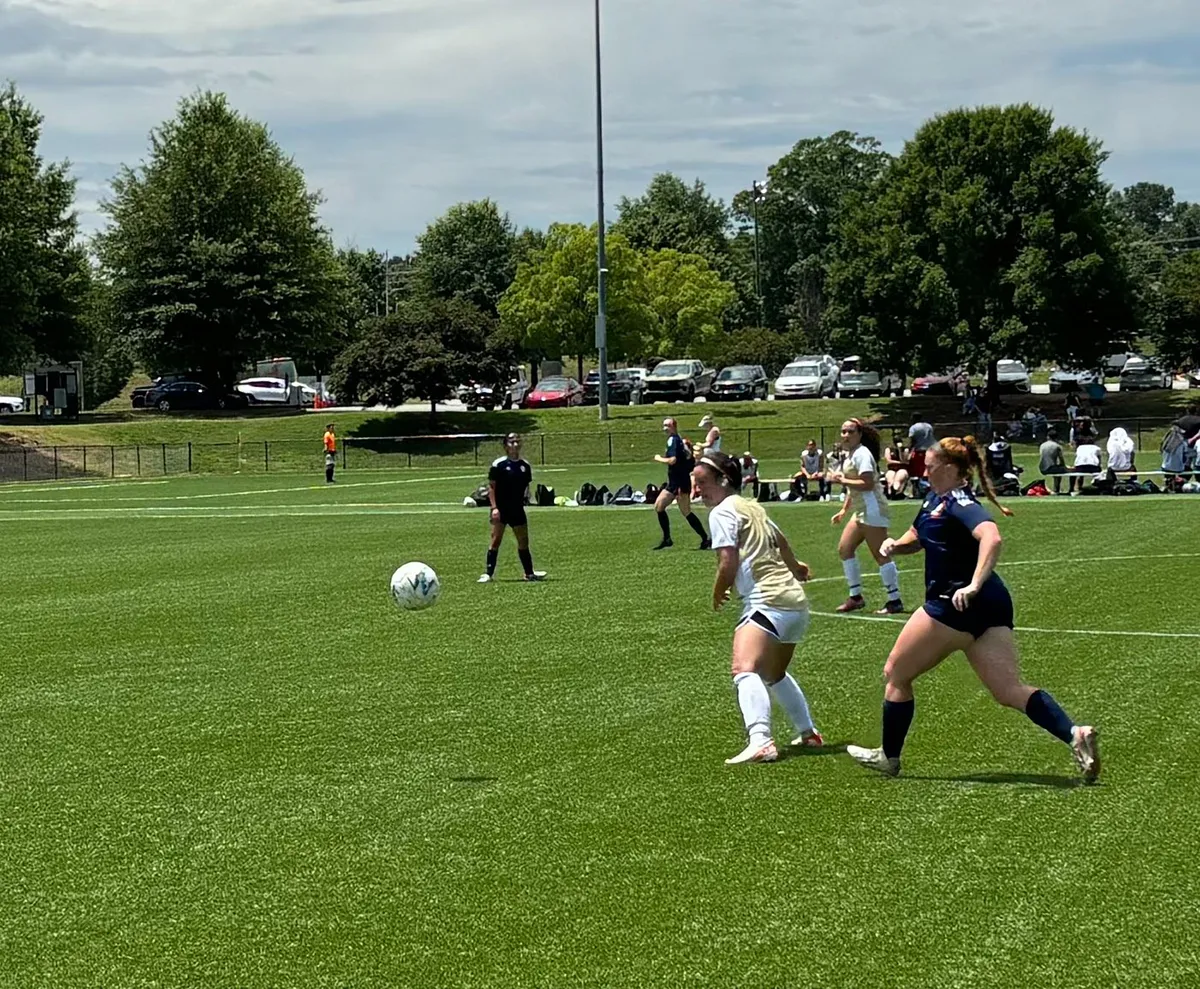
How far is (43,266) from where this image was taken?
242 ft

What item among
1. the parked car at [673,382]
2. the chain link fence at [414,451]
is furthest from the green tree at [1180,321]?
the parked car at [673,382]

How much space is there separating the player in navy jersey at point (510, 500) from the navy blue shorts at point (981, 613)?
1187 centimetres

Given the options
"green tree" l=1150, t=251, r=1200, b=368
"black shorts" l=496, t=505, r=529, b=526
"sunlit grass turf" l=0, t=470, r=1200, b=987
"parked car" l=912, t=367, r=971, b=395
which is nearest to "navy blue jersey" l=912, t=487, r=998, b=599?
"sunlit grass turf" l=0, t=470, r=1200, b=987

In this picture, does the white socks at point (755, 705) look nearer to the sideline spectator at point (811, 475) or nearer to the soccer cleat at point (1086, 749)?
the soccer cleat at point (1086, 749)

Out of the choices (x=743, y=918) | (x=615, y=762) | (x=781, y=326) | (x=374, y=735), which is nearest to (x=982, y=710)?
(x=615, y=762)

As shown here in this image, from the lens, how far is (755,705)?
9.43 meters

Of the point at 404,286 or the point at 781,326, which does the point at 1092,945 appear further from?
the point at 404,286

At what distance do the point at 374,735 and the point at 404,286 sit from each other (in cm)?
13272

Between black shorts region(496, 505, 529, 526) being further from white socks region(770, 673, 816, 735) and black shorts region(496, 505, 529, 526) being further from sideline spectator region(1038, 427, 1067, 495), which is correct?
sideline spectator region(1038, 427, 1067, 495)

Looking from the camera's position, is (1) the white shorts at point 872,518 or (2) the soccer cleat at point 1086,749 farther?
(1) the white shorts at point 872,518

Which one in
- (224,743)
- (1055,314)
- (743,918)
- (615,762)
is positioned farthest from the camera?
(1055,314)

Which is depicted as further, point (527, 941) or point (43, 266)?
point (43, 266)

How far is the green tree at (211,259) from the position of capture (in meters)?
75.2

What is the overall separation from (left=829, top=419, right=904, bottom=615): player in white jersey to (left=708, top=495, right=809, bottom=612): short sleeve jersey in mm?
7400
